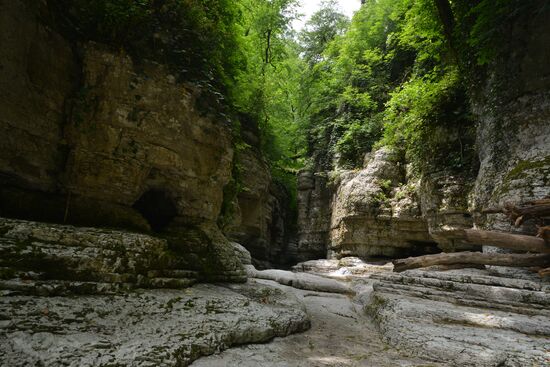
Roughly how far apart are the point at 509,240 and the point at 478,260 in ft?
2.92

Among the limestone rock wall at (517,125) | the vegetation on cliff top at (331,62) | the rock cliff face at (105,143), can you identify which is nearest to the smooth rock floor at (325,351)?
the rock cliff face at (105,143)

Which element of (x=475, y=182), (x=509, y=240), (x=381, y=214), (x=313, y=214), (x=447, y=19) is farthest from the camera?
(x=313, y=214)

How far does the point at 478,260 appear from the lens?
7.36m

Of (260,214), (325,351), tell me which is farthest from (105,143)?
(260,214)

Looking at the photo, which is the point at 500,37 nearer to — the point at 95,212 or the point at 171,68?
the point at 171,68

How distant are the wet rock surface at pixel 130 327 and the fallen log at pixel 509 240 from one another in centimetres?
521

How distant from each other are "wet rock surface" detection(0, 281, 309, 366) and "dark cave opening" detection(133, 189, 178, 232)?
7.85 feet

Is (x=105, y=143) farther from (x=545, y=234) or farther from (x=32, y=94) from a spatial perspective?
(x=545, y=234)

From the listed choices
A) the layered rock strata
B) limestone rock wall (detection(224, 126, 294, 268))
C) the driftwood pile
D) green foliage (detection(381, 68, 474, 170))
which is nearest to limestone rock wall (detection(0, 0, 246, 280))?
the layered rock strata

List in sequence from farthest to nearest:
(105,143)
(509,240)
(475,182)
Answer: (475,182) → (509,240) → (105,143)

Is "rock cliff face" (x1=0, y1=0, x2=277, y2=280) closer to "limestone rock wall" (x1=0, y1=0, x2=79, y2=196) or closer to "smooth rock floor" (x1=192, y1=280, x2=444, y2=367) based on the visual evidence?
"limestone rock wall" (x1=0, y1=0, x2=79, y2=196)

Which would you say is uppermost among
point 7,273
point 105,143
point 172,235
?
point 105,143

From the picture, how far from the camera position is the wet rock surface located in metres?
2.38

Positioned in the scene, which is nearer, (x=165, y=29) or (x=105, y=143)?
(x=105, y=143)
